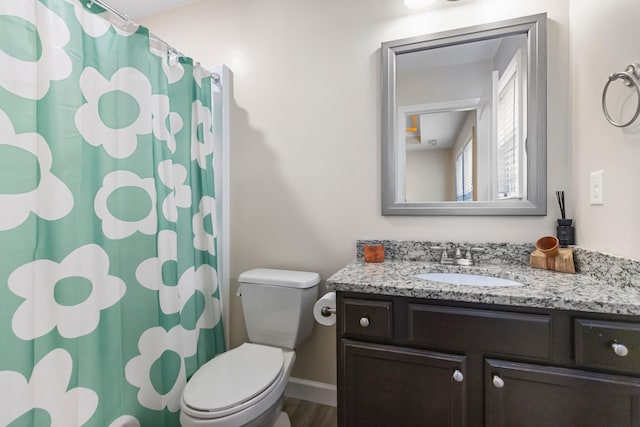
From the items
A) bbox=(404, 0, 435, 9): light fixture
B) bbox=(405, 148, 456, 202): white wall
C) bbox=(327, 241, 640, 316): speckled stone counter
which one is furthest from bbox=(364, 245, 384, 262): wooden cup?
bbox=(404, 0, 435, 9): light fixture

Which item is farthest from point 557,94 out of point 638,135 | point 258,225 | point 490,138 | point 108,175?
point 108,175

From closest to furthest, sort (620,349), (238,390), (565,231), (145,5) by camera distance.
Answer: (620,349), (238,390), (565,231), (145,5)

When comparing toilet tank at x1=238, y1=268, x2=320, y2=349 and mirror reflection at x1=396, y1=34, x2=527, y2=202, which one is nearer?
mirror reflection at x1=396, y1=34, x2=527, y2=202

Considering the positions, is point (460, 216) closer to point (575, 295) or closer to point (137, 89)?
point (575, 295)

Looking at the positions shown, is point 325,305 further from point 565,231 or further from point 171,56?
point 171,56

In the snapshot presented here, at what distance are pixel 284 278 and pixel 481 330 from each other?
947mm

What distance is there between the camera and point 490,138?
1.44 metres

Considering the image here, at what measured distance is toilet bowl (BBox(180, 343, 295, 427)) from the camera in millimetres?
1069

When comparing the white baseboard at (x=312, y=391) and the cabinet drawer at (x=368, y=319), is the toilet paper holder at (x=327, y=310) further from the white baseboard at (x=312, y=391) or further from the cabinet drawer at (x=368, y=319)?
→ the white baseboard at (x=312, y=391)

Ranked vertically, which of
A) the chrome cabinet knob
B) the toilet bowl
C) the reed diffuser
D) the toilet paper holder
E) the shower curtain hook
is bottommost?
the toilet bowl

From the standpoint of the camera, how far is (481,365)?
96 centimetres

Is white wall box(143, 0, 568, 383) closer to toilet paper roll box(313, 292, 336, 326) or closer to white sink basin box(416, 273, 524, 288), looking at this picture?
white sink basin box(416, 273, 524, 288)

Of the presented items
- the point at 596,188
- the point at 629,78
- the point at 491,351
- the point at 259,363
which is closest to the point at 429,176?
the point at 596,188

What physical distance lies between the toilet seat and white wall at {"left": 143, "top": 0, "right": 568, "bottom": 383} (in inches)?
17.9
